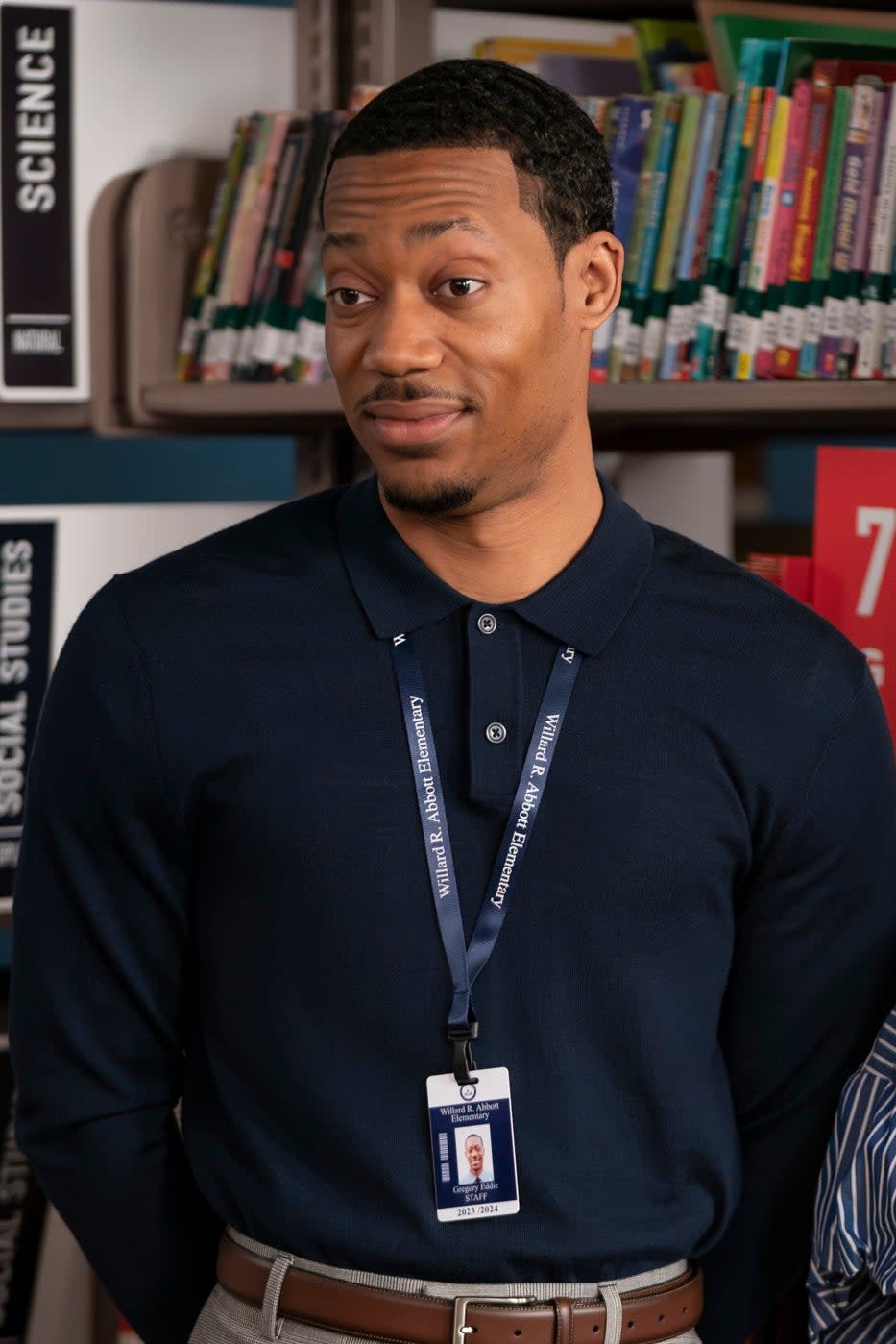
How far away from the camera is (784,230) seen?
1979 millimetres

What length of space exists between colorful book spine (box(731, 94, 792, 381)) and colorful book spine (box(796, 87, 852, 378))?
0.18 feet

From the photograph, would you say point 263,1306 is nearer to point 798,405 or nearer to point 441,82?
point 441,82

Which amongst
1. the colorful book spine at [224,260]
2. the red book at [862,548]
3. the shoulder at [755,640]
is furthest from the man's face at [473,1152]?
the colorful book spine at [224,260]

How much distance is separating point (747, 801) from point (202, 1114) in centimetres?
51

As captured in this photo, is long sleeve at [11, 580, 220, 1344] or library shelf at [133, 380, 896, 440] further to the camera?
library shelf at [133, 380, 896, 440]

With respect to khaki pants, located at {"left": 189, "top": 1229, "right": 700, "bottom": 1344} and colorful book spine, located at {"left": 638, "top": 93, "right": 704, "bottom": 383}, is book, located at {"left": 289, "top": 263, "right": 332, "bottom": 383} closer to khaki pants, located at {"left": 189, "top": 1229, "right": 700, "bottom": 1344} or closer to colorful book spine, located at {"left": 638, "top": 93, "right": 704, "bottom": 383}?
colorful book spine, located at {"left": 638, "top": 93, "right": 704, "bottom": 383}

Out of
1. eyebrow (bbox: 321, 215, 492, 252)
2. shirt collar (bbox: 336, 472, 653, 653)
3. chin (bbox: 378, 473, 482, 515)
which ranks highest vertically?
eyebrow (bbox: 321, 215, 492, 252)

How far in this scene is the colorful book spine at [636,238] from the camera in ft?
6.58

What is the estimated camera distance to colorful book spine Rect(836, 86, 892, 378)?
6.48ft

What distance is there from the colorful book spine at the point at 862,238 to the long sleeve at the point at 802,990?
29.6 inches

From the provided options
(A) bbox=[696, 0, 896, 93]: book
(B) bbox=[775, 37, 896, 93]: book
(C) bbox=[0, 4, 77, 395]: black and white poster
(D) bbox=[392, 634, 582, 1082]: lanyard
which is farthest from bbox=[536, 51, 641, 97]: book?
(D) bbox=[392, 634, 582, 1082]: lanyard

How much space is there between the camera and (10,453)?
7.93 ft

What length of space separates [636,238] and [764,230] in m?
0.16

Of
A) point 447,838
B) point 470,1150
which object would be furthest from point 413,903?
point 470,1150
